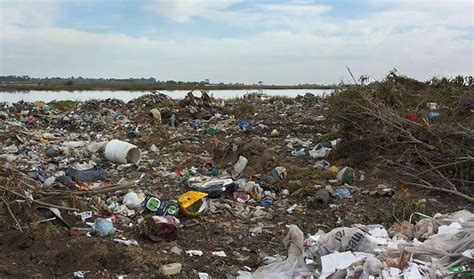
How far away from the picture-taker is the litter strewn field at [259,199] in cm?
312

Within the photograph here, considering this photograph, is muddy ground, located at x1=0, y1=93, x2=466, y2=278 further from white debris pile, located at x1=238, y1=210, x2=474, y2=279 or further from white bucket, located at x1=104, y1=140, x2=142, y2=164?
white debris pile, located at x1=238, y1=210, x2=474, y2=279

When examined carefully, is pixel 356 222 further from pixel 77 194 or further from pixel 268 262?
pixel 77 194

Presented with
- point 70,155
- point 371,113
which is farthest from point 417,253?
point 70,155

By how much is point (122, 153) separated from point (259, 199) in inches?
104

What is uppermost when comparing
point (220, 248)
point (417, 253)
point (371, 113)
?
point (371, 113)

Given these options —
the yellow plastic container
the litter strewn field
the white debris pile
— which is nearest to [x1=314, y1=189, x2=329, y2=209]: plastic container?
the litter strewn field

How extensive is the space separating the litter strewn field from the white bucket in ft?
0.09

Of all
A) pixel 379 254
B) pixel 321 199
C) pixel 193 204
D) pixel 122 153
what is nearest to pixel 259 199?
pixel 321 199

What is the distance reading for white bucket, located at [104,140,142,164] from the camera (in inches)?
268

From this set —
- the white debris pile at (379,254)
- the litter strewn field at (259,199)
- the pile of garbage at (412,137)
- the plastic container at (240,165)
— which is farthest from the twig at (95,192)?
the pile of garbage at (412,137)

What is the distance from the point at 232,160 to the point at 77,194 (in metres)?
2.66

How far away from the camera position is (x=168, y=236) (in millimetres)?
3869

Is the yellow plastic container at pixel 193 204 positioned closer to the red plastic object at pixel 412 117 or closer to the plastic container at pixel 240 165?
the plastic container at pixel 240 165

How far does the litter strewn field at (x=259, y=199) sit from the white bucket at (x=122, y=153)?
3 cm
